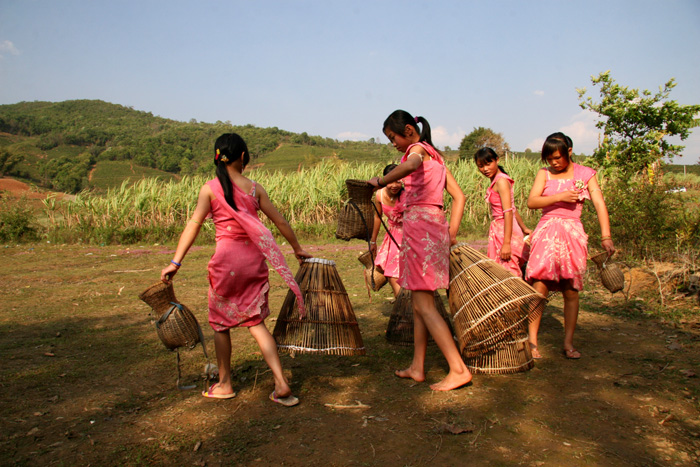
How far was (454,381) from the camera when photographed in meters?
3.13

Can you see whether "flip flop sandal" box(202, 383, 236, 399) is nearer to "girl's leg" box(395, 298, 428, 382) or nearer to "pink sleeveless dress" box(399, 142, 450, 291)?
"girl's leg" box(395, 298, 428, 382)

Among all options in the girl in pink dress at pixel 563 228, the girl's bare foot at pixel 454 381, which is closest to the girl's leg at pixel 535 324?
the girl in pink dress at pixel 563 228

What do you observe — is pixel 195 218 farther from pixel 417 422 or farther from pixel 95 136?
pixel 95 136

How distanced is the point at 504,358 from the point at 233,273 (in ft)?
6.61

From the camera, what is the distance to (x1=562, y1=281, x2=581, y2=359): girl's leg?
373 cm

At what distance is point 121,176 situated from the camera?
151 feet

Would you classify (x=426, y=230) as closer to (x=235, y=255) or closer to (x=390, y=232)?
(x=390, y=232)

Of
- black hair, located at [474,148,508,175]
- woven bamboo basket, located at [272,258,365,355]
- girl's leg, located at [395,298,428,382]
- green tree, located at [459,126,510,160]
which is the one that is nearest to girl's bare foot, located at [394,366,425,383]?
girl's leg, located at [395,298,428,382]

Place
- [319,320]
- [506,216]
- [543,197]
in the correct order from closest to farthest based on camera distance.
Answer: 1. [319,320]
2. [543,197]
3. [506,216]

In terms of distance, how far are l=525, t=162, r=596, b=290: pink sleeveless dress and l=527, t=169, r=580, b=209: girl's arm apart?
0.06 metres

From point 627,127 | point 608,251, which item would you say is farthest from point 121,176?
point 608,251

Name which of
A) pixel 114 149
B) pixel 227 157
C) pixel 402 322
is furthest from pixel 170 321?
pixel 114 149

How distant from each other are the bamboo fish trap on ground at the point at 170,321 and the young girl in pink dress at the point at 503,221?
249 cm

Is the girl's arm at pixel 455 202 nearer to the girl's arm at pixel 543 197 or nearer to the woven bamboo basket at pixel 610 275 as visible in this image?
the girl's arm at pixel 543 197
